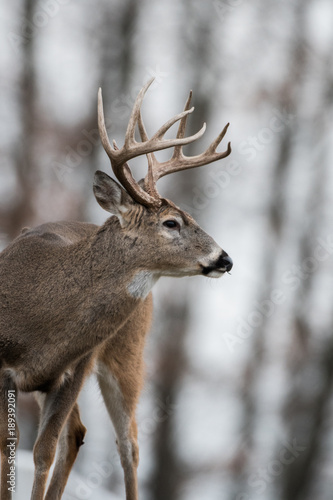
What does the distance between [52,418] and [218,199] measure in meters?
11.0

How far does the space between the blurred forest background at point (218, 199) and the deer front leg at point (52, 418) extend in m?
9.56

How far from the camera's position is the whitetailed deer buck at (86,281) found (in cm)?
584

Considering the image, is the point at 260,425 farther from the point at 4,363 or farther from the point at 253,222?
the point at 4,363

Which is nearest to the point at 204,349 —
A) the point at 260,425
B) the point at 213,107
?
the point at 260,425

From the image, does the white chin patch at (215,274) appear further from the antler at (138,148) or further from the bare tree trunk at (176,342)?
the bare tree trunk at (176,342)

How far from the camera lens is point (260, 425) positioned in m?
18.5

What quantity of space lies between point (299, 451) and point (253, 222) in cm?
426

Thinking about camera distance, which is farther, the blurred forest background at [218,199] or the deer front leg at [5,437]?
the blurred forest background at [218,199]

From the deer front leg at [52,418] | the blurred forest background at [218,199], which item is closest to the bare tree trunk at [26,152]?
the blurred forest background at [218,199]

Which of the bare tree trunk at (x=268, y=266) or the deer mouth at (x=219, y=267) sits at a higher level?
the deer mouth at (x=219, y=267)

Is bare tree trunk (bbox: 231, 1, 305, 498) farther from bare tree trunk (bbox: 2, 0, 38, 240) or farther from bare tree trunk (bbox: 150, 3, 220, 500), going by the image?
bare tree trunk (bbox: 2, 0, 38, 240)

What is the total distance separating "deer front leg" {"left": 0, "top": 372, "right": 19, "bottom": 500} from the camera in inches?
229

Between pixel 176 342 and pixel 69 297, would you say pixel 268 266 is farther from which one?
pixel 69 297

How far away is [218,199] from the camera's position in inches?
663
